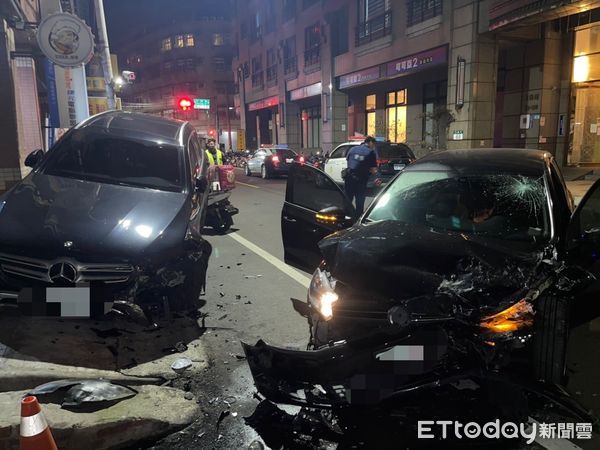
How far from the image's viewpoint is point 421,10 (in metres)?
18.8

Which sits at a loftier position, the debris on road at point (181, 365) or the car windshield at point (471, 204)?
the car windshield at point (471, 204)

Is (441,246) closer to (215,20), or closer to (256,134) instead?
(256,134)

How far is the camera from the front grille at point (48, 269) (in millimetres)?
3824

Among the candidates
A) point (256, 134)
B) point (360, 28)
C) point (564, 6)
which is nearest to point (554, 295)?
point (564, 6)

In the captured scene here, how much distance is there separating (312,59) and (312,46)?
0.82m

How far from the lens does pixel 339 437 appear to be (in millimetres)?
2826

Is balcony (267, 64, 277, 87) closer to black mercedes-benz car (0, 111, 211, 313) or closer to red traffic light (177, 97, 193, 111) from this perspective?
red traffic light (177, 97, 193, 111)

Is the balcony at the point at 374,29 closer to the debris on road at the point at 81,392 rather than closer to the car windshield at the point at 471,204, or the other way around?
the car windshield at the point at 471,204

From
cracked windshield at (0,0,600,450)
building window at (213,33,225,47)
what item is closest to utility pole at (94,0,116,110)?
cracked windshield at (0,0,600,450)

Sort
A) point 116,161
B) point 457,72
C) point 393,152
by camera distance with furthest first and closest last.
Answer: point 457,72
point 393,152
point 116,161

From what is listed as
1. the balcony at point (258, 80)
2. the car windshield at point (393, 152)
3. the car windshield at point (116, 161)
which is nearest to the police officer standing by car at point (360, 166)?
the car windshield at point (393, 152)

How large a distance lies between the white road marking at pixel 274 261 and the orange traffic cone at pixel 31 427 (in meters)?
3.96

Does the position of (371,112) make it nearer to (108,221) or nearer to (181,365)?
(108,221)

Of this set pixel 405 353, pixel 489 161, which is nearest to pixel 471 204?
pixel 489 161
